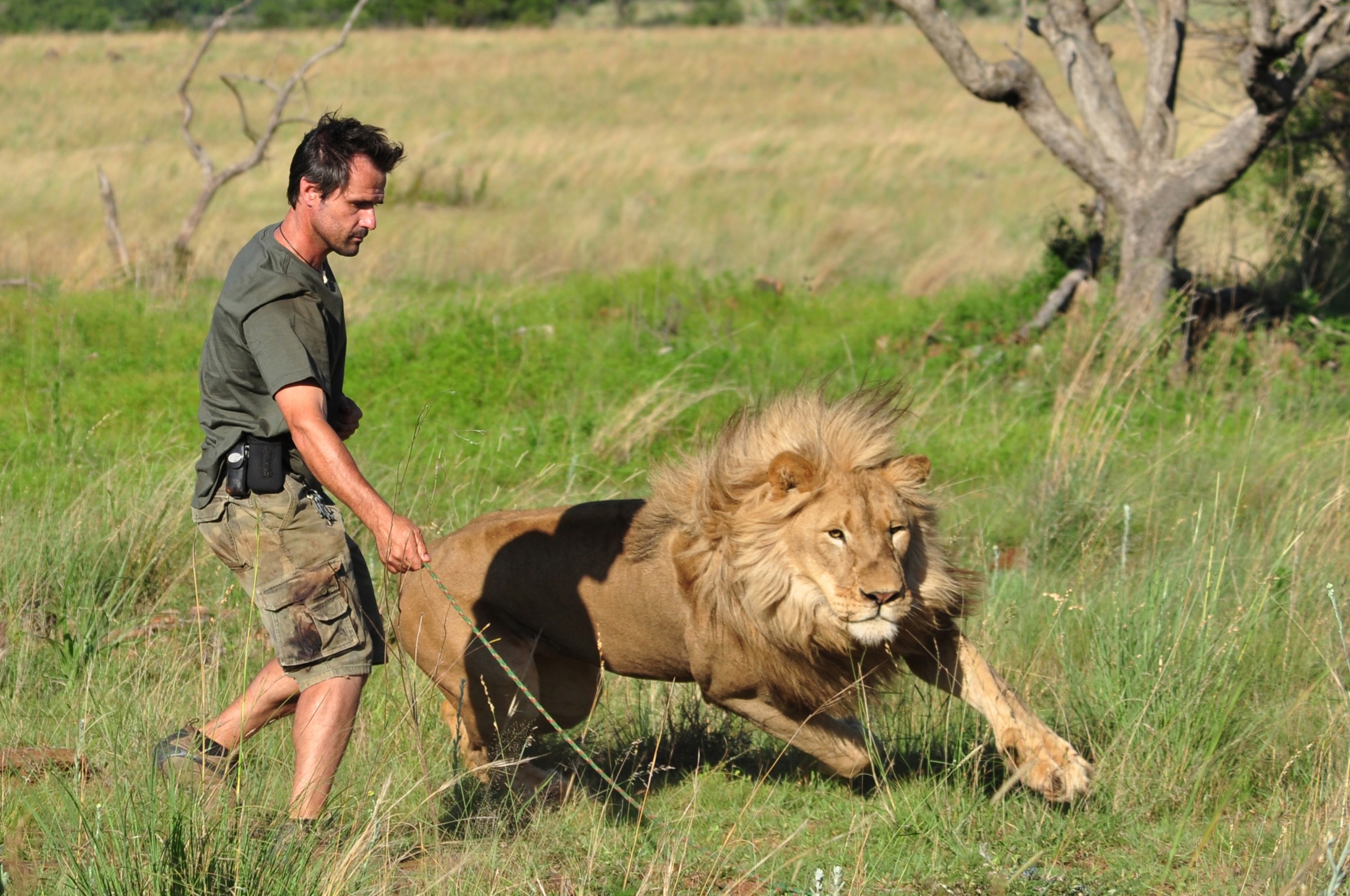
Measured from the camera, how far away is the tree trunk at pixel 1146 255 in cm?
1002

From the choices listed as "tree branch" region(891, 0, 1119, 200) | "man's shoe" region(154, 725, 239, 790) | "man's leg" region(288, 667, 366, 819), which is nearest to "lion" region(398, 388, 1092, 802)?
"man's leg" region(288, 667, 366, 819)

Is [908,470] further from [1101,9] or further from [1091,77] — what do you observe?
[1101,9]

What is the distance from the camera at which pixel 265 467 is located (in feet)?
13.0

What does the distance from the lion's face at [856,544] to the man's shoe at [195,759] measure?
1.69m

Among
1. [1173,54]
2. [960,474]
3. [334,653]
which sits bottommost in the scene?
[960,474]

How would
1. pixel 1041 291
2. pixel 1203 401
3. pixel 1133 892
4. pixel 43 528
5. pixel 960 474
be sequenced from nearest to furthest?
pixel 1133 892 < pixel 43 528 < pixel 960 474 < pixel 1203 401 < pixel 1041 291

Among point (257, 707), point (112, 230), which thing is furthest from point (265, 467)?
point (112, 230)

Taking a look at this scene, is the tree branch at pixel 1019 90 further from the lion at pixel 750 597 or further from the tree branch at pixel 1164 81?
the lion at pixel 750 597

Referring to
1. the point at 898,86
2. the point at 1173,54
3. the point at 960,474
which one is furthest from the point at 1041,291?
the point at 898,86

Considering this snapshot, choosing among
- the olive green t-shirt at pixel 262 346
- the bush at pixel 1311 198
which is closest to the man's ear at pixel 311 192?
the olive green t-shirt at pixel 262 346

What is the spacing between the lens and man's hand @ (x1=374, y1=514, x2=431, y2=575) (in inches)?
140

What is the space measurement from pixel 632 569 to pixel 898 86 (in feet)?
109

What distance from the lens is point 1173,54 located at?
A: 10.3m

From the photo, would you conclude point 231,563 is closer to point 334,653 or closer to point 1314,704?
point 334,653
